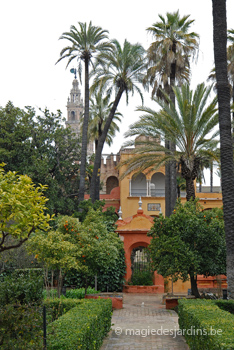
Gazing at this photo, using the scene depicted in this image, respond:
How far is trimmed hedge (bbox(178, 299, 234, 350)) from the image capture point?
271 inches

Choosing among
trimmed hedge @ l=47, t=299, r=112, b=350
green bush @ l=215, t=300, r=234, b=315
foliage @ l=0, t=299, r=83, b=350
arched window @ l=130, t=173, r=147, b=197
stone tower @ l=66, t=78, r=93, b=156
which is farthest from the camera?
stone tower @ l=66, t=78, r=93, b=156

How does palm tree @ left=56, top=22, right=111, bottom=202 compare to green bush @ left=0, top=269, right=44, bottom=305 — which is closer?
green bush @ left=0, top=269, right=44, bottom=305

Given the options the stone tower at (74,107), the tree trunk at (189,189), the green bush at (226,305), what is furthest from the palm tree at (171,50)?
the stone tower at (74,107)

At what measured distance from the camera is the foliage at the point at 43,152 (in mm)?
29172

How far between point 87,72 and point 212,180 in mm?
24991

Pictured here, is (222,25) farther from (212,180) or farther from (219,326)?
(212,180)

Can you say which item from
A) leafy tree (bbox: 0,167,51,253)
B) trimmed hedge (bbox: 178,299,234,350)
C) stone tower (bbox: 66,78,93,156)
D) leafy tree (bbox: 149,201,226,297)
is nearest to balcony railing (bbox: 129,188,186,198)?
leafy tree (bbox: 149,201,226,297)

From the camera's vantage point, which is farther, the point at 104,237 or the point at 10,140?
the point at 10,140

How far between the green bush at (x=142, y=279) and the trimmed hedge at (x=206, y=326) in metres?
11.1

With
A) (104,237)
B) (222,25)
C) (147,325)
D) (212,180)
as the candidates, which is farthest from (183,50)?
(212,180)

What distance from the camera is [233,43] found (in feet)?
76.6

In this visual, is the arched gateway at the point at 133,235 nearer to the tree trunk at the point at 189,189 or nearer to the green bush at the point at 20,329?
the tree trunk at the point at 189,189

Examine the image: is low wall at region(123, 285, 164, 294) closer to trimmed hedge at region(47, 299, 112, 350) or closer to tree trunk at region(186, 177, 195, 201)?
tree trunk at region(186, 177, 195, 201)

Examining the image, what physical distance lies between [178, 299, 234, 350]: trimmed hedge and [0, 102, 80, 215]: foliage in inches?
672
